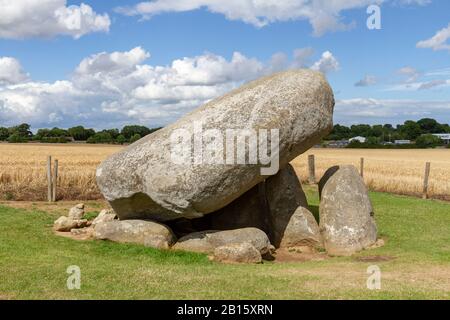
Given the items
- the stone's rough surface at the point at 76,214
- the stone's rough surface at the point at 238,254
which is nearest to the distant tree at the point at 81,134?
the stone's rough surface at the point at 76,214

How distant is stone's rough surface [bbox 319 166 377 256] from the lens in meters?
13.6

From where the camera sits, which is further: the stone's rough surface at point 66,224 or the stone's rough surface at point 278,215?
the stone's rough surface at point 66,224

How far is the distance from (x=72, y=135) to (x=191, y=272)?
90.2 metres

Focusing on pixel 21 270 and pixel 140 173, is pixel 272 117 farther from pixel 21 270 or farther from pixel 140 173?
pixel 21 270

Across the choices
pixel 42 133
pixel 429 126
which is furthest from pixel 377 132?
pixel 42 133

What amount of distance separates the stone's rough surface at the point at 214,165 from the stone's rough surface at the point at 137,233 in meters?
0.38

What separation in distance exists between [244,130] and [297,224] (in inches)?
133

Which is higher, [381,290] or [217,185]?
[217,185]

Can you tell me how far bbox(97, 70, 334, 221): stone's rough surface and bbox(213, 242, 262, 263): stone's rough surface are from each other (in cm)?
139

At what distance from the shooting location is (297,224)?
1425 centimetres

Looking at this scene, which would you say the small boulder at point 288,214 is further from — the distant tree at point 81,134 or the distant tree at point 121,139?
the distant tree at point 81,134

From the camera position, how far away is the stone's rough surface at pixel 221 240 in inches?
505
